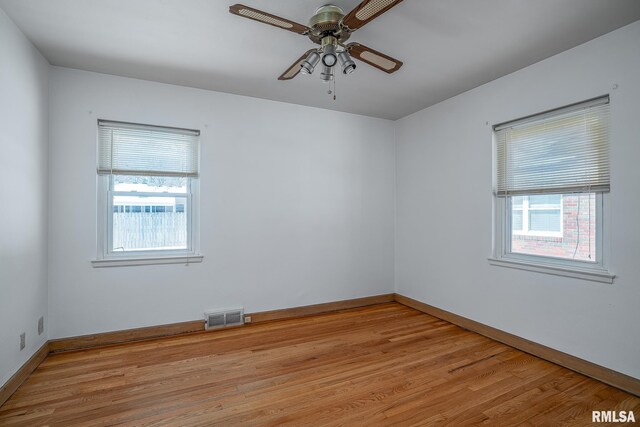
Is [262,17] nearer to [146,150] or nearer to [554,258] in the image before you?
[146,150]

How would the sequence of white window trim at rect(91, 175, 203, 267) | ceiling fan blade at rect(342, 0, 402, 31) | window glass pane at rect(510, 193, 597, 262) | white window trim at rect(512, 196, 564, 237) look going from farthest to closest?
white window trim at rect(91, 175, 203, 267)
white window trim at rect(512, 196, 564, 237)
window glass pane at rect(510, 193, 597, 262)
ceiling fan blade at rect(342, 0, 402, 31)

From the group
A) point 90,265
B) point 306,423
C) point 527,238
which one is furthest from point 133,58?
point 527,238

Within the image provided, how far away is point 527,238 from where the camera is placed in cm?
315

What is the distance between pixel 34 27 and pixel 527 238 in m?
4.69

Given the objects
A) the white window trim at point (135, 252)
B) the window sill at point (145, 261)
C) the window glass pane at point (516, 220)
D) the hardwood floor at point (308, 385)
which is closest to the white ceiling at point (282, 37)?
the white window trim at point (135, 252)

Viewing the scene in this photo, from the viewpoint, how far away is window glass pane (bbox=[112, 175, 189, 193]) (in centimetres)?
327

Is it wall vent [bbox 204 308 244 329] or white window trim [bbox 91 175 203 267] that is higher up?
white window trim [bbox 91 175 203 267]

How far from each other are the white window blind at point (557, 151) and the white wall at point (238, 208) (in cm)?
178

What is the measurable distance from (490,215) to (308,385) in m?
2.55

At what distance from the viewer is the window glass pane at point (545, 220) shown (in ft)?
9.51

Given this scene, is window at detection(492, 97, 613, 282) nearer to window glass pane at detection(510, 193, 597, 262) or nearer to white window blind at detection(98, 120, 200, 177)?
window glass pane at detection(510, 193, 597, 262)

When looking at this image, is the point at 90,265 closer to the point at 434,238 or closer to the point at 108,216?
the point at 108,216

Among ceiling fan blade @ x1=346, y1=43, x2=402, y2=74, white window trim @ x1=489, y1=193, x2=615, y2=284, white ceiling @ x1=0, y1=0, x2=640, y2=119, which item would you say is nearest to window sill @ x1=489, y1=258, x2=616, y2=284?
white window trim @ x1=489, y1=193, x2=615, y2=284

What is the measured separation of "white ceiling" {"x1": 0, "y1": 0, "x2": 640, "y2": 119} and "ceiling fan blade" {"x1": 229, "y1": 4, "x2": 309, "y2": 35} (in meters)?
→ 0.24
